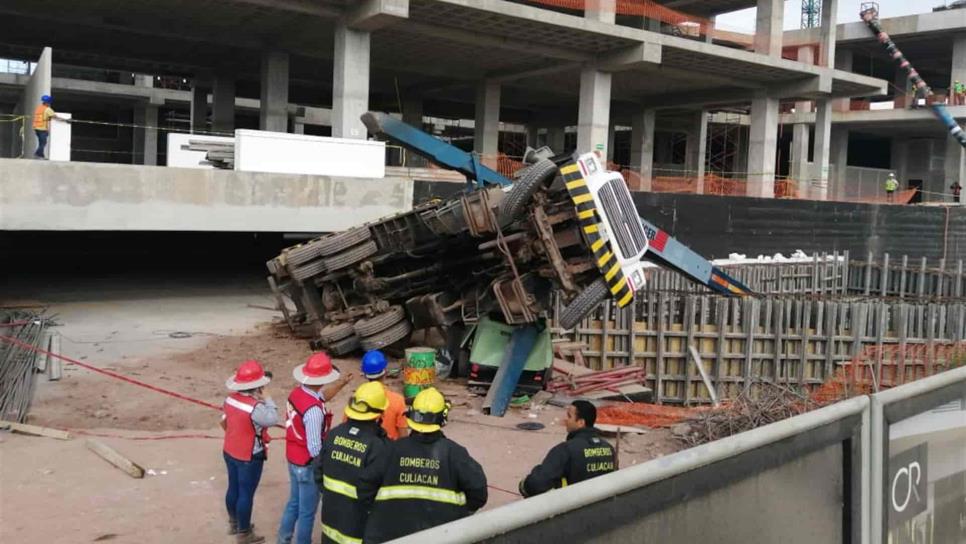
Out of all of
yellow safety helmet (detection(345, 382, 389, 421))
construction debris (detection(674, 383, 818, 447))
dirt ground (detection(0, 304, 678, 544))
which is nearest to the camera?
yellow safety helmet (detection(345, 382, 389, 421))

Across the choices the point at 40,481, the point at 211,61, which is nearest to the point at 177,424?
the point at 40,481

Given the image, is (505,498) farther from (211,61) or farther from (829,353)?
(211,61)

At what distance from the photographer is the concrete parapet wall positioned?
523 inches

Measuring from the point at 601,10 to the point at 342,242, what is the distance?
14.6 metres

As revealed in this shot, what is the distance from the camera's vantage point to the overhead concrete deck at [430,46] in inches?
807

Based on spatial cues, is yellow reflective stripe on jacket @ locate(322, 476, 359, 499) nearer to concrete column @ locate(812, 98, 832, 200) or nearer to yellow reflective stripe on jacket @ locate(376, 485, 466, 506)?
yellow reflective stripe on jacket @ locate(376, 485, 466, 506)

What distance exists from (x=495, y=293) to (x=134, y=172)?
7776mm

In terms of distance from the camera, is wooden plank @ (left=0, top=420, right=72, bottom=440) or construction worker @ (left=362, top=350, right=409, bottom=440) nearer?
construction worker @ (left=362, top=350, right=409, bottom=440)

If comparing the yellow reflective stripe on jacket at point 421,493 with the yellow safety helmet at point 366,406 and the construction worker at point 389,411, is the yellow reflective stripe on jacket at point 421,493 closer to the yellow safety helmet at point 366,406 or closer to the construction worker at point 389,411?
the yellow safety helmet at point 366,406

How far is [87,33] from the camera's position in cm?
2400

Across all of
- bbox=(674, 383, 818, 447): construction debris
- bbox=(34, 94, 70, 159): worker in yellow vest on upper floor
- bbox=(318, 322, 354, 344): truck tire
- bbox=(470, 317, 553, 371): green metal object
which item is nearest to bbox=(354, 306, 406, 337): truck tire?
bbox=(318, 322, 354, 344): truck tire

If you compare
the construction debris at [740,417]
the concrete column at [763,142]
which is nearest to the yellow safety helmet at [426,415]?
the construction debris at [740,417]

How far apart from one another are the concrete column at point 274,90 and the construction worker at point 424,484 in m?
21.1

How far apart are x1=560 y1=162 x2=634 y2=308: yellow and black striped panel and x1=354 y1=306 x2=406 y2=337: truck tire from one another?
11.4 ft
